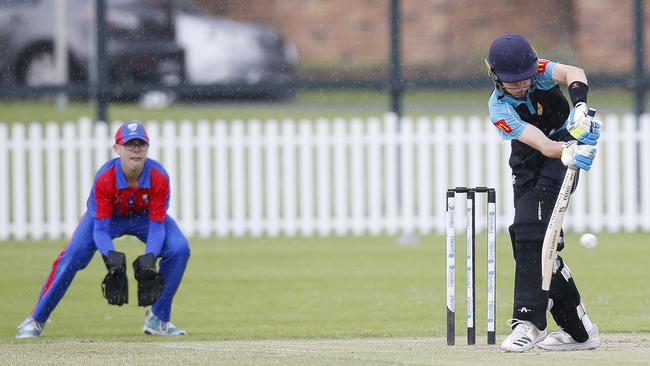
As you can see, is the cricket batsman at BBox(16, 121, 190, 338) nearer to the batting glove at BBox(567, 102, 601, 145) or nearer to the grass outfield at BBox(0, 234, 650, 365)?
the grass outfield at BBox(0, 234, 650, 365)

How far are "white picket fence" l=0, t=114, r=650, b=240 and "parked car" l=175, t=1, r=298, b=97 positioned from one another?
0.95 meters

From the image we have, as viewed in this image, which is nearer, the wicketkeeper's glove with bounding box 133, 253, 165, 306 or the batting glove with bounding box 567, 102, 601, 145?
the batting glove with bounding box 567, 102, 601, 145

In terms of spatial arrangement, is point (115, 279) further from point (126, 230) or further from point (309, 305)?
point (309, 305)

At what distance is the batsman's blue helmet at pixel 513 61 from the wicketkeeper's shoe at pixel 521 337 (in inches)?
52.2

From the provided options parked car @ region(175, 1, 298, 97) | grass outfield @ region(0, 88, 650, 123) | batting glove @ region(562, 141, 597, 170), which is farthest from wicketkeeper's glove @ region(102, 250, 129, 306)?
grass outfield @ region(0, 88, 650, 123)

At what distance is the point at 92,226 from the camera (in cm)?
884

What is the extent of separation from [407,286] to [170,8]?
223 inches

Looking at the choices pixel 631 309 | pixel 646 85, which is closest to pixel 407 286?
pixel 631 309

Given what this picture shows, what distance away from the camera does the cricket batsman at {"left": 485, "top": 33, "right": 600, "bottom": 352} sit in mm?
7172

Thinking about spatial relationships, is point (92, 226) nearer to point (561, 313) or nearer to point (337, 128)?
point (561, 313)

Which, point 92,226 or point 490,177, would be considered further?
point 490,177

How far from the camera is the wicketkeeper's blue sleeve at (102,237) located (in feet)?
28.2

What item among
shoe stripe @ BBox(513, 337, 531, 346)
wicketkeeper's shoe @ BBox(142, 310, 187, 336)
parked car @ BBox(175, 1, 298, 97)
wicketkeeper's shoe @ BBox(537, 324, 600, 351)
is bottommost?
wicketkeeper's shoe @ BBox(142, 310, 187, 336)

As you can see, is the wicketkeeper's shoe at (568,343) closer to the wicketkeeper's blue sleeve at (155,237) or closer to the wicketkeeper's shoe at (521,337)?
the wicketkeeper's shoe at (521,337)
